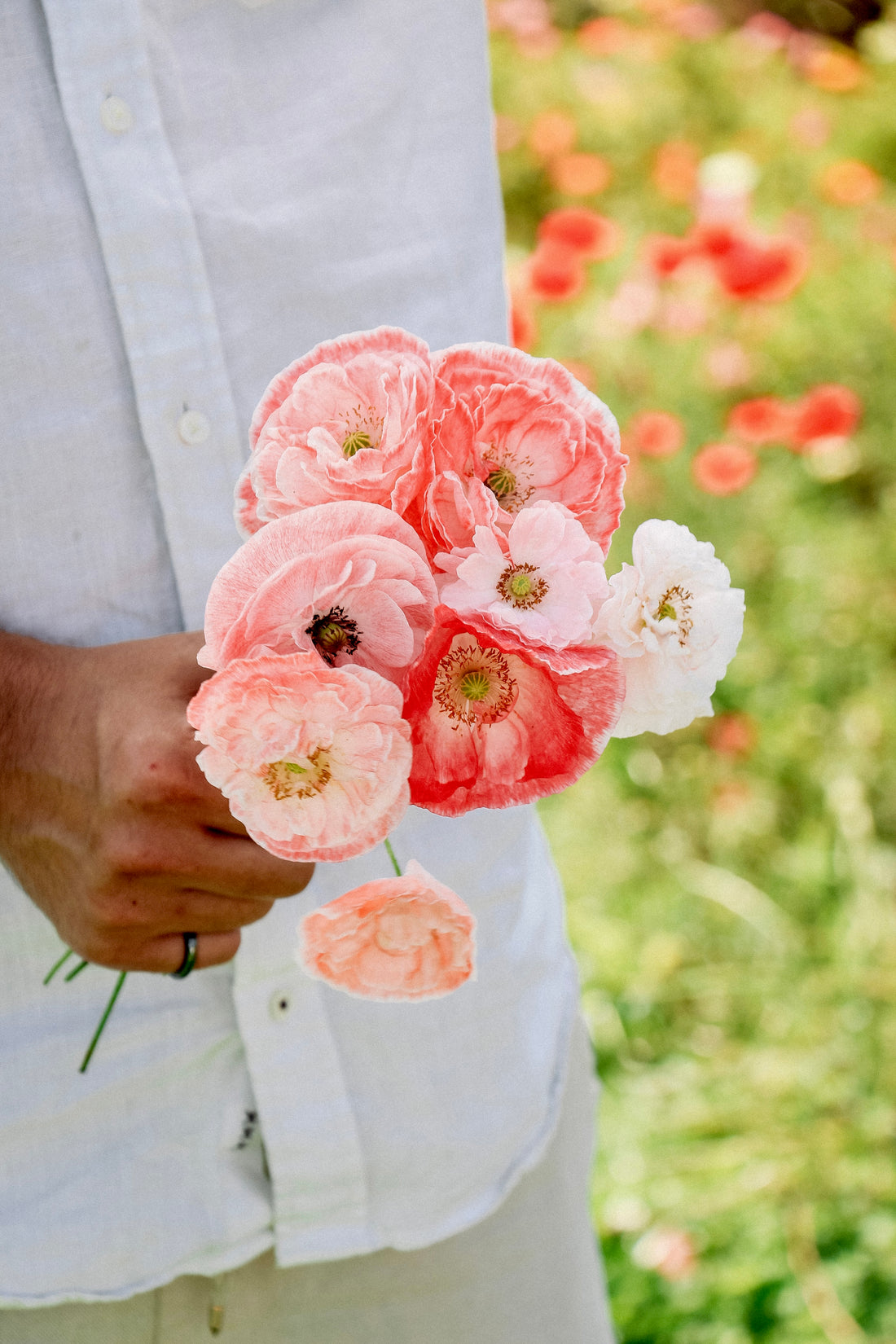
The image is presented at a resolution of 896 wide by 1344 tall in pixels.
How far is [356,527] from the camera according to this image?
492 millimetres

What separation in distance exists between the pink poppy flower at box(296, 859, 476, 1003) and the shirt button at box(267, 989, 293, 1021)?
1.24ft

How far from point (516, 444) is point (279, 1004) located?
566 millimetres

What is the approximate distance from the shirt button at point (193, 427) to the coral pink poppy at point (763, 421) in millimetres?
1594

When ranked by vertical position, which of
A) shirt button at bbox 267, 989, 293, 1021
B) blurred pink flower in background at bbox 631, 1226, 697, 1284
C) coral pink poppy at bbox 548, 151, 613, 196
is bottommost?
blurred pink flower in background at bbox 631, 1226, 697, 1284

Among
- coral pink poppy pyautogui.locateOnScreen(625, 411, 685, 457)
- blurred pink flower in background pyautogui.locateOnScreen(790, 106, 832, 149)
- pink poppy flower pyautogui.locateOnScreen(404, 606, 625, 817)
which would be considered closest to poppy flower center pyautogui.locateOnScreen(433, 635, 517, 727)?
pink poppy flower pyautogui.locateOnScreen(404, 606, 625, 817)

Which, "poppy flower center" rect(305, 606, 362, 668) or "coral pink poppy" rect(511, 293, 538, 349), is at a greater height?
"poppy flower center" rect(305, 606, 362, 668)

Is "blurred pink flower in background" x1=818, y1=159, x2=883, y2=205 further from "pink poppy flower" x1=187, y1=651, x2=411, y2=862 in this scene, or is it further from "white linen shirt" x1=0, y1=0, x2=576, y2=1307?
"pink poppy flower" x1=187, y1=651, x2=411, y2=862

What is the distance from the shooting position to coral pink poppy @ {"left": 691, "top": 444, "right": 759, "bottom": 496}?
2.19 metres

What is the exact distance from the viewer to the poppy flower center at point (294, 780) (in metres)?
0.49

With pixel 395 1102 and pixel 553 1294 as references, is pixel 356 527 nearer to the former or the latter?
pixel 395 1102

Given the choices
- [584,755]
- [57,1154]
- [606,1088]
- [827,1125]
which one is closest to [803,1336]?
[827,1125]

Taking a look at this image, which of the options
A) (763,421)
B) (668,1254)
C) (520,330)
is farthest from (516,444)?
(763,421)

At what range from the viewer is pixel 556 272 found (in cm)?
229

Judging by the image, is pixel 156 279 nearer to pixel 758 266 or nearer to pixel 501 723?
pixel 501 723
